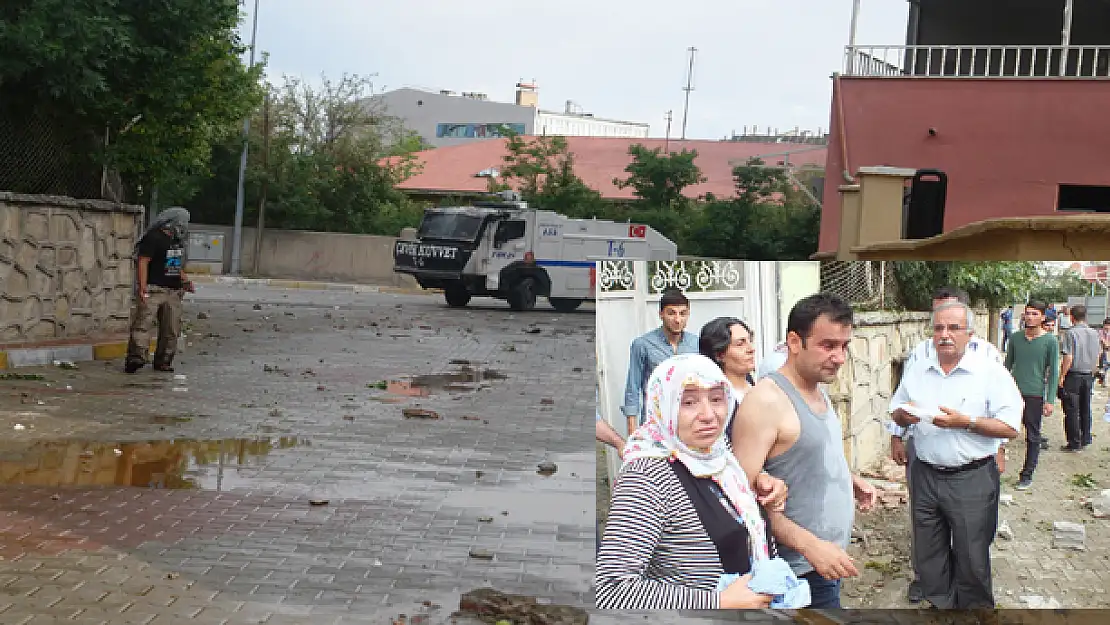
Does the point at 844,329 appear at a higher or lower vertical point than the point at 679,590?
higher

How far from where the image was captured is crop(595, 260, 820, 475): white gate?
457 centimetres

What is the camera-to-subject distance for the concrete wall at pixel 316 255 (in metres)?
45.4

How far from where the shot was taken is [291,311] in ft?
89.2


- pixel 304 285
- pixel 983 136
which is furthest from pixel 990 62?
pixel 304 285

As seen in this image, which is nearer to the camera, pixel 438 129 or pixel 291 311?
pixel 291 311

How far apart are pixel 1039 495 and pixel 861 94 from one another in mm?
15614

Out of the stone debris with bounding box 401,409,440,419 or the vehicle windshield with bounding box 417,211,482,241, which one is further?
the vehicle windshield with bounding box 417,211,482,241

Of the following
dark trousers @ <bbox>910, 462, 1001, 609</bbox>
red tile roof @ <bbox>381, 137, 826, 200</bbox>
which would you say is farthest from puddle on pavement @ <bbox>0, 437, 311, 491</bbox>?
red tile roof @ <bbox>381, 137, 826, 200</bbox>

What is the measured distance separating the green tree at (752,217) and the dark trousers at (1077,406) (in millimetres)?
31624

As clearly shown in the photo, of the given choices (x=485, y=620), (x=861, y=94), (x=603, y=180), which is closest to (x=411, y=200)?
(x=603, y=180)

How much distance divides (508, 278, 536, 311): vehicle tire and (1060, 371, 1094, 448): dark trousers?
28.3 m

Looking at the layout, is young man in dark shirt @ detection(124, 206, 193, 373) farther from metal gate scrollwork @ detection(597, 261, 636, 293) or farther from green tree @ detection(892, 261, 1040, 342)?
green tree @ detection(892, 261, 1040, 342)

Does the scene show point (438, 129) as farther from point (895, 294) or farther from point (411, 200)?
point (895, 294)

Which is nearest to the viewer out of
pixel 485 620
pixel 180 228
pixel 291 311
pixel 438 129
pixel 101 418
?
pixel 485 620
